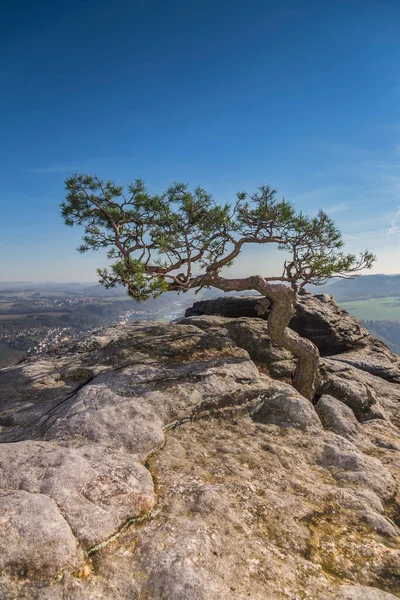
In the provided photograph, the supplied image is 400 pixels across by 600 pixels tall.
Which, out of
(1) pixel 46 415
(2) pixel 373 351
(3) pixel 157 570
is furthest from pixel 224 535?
(2) pixel 373 351

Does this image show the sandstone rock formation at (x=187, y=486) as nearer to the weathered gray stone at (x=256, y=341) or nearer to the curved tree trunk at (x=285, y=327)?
the curved tree trunk at (x=285, y=327)

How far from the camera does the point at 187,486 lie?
709 centimetres

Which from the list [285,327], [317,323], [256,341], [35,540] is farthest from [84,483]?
[317,323]

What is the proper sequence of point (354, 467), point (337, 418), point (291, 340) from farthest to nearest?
point (291, 340) < point (337, 418) < point (354, 467)

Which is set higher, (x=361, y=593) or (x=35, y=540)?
(x=35, y=540)

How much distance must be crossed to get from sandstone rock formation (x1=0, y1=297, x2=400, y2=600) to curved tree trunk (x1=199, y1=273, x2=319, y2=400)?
2.04m

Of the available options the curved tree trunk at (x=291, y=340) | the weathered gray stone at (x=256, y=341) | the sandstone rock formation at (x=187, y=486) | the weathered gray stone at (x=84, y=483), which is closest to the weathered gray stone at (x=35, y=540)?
the sandstone rock formation at (x=187, y=486)

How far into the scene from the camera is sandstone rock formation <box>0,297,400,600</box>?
4.66 metres

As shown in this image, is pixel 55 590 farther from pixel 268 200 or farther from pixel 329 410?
pixel 268 200

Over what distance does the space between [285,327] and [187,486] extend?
1105cm

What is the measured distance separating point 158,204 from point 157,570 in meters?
16.1

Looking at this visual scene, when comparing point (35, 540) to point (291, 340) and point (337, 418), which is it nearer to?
point (337, 418)

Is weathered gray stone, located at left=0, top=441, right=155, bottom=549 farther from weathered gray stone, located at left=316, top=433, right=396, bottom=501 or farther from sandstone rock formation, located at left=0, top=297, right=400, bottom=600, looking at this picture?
weathered gray stone, located at left=316, top=433, right=396, bottom=501

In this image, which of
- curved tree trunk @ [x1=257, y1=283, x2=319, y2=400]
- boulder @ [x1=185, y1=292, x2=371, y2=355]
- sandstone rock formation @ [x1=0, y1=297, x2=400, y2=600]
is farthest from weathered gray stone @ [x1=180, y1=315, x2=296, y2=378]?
boulder @ [x1=185, y1=292, x2=371, y2=355]
